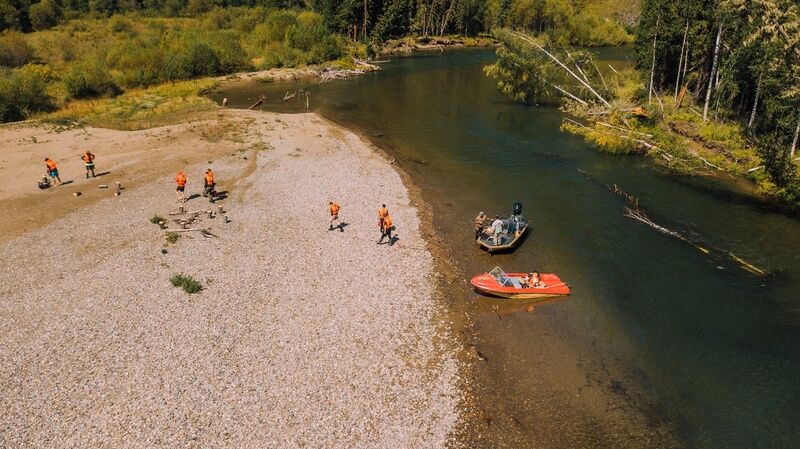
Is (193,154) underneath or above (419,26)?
underneath

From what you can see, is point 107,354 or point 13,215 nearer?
point 107,354

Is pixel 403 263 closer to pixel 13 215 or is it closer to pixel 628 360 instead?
pixel 628 360

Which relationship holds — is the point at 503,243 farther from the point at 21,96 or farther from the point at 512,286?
the point at 21,96

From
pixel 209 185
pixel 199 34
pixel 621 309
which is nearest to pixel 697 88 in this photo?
pixel 621 309

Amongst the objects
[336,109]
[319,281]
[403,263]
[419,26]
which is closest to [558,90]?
[336,109]

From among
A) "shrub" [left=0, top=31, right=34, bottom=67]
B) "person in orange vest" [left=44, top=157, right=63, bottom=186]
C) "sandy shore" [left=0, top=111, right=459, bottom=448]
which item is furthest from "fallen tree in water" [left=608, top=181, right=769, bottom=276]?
"shrub" [left=0, top=31, right=34, bottom=67]

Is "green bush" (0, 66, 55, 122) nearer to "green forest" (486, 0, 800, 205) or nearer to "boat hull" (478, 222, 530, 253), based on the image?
"boat hull" (478, 222, 530, 253)

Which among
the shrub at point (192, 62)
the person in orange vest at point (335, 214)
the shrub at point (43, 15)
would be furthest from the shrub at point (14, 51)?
the person in orange vest at point (335, 214)
